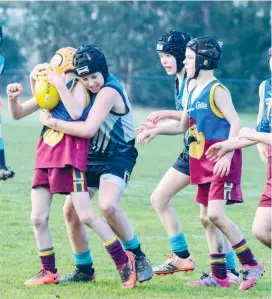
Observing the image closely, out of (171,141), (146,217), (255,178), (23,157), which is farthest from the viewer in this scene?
(171,141)

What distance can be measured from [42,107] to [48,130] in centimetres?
17

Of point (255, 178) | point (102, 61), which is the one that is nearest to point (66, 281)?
point (102, 61)

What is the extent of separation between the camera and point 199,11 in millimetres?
40781

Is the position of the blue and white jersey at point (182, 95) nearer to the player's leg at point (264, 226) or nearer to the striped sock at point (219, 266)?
the striped sock at point (219, 266)

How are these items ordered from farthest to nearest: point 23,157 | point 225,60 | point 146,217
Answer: point 225,60
point 23,157
point 146,217

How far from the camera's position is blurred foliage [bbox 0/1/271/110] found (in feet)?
130

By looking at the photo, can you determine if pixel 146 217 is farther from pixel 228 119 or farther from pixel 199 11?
pixel 199 11

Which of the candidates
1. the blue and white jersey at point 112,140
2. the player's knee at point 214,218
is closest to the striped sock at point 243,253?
the player's knee at point 214,218

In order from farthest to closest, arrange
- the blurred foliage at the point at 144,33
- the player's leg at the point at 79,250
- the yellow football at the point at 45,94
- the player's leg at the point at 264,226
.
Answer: the blurred foliage at the point at 144,33, the player's leg at the point at 79,250, the yellow football at the point at 45,94, the player's leg at the point at 264,226

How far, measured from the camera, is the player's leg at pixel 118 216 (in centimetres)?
689

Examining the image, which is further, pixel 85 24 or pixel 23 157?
pixel 85 24

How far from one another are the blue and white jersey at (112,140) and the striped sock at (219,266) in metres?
0.94

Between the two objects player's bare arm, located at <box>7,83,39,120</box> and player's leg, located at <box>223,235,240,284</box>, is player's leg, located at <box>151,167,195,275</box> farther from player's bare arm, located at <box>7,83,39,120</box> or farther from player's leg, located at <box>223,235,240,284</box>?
player's bare arm, located at <box>7,83,39,120</box>

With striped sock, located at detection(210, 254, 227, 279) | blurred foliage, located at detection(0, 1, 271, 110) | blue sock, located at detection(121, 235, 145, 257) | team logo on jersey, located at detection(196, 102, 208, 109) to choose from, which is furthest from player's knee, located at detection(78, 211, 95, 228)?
blurred foliage, located at detection(0, 1, 271, 110)
